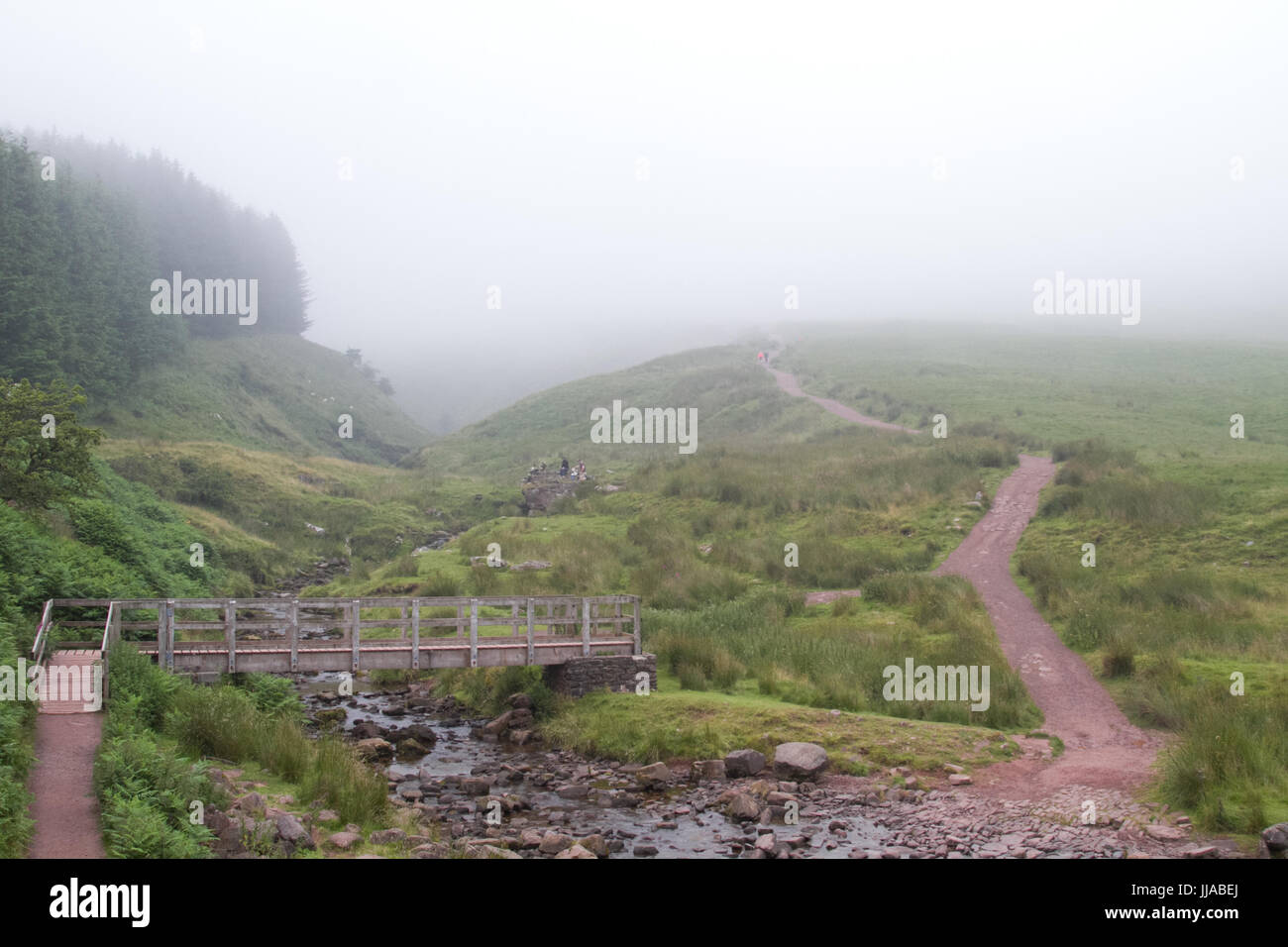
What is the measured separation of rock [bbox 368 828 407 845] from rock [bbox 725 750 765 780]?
6.65m

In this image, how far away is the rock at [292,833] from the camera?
1134 cm

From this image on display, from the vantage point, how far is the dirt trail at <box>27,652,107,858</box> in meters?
9.23

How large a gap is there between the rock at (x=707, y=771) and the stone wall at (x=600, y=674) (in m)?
4.02

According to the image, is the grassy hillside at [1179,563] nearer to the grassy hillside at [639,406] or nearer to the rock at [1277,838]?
the rock at [1277,838]

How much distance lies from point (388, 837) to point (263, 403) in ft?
297

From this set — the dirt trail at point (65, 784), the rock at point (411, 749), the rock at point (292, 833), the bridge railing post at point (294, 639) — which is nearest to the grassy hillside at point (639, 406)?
the rock at point (411, 749)

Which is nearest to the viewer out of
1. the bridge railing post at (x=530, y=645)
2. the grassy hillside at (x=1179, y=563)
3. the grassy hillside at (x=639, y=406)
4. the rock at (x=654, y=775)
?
the grassy hillside at (x=1179, y=563)

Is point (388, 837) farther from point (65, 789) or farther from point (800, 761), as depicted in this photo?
point (800, 761)

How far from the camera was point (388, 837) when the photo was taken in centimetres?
1278

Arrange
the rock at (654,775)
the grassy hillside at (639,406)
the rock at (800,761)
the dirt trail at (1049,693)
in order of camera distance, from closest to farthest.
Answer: the dirt trail at (1049,693) → the rock at (800,761) → the rock at (654,775) → the grassy hillside at (639,406)
